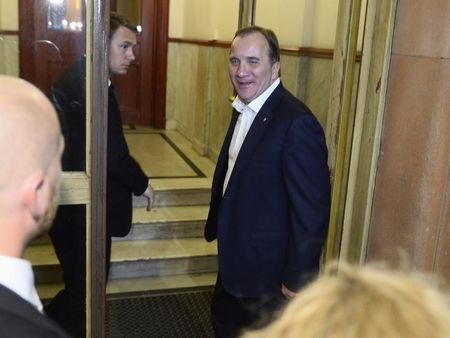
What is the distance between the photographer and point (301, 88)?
3.23 m

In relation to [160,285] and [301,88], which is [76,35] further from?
[160,285]

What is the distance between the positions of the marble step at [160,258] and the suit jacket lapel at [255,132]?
159cm

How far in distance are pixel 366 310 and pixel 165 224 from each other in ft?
10.0

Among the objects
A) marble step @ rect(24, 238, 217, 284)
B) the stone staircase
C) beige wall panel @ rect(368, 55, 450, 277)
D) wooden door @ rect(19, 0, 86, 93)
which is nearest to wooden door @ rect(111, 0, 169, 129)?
the stone staircase

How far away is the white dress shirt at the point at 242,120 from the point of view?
200 cm

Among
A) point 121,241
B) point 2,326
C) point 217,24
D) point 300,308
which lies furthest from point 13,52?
point 217,24

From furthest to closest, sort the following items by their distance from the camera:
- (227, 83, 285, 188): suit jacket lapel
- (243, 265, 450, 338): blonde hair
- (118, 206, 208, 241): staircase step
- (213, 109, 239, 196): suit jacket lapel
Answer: (118, 206, 208, 241): staircase step
(213, 109, 239, 196): suit jacket lapel
(227, 83, 285, 188): suit jacket lapel
(243, 265, 450, 338): blonde hair

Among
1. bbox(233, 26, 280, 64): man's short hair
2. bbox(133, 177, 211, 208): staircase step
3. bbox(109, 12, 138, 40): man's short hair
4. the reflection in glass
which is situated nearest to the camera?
the reflection in glass

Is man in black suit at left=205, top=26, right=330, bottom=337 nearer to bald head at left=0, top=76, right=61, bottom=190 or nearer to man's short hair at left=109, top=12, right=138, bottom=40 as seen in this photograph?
man's short hair at left=109, top=12, right=138, bottom=40

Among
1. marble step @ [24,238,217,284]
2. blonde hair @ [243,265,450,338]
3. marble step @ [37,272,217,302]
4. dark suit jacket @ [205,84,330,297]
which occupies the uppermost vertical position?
blonde hair @ [243,265,450,338]

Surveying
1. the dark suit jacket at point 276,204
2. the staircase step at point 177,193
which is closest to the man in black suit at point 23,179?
the dark suit jacket at point 276,204

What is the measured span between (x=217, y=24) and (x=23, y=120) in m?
4.40

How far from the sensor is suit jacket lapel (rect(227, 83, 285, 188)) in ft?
6.29

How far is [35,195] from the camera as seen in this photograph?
2.86 feet
